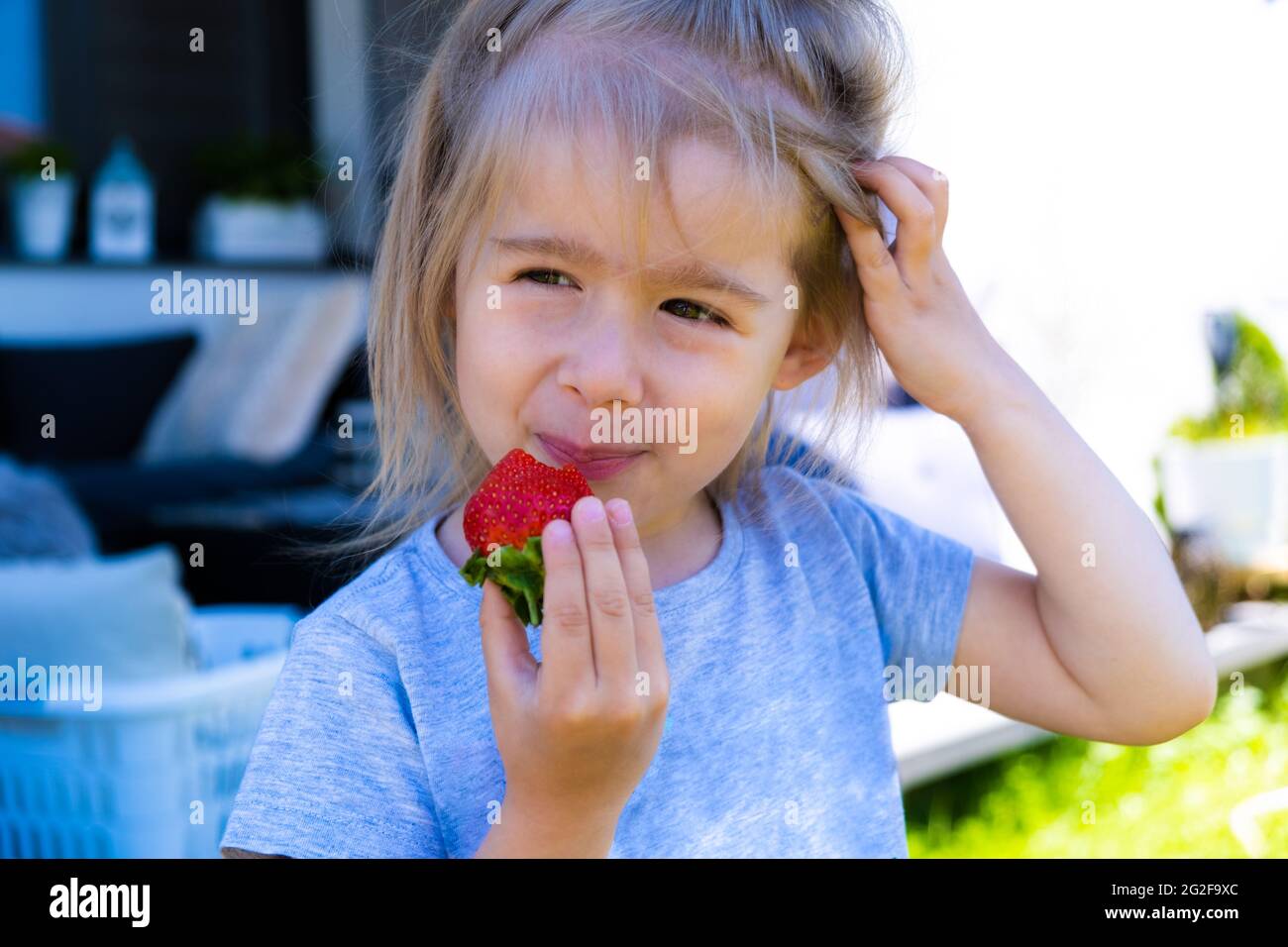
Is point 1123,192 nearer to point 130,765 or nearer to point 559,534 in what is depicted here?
point 130,765

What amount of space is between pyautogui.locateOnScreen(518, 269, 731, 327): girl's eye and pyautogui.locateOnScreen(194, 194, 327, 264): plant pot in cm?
431

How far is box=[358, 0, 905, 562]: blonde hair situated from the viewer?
2.61ft

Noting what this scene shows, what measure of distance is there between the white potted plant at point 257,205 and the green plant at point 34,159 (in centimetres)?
53

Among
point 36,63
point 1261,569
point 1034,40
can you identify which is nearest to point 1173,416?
point 1261,569

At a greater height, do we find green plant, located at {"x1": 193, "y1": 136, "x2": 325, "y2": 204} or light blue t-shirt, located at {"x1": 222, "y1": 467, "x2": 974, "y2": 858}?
green plant, located at {"x1": 193, "y1": 136, "x2": 325, "y2": 204}

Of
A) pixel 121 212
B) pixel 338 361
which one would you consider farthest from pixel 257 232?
pixel 338 361

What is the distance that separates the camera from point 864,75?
911 millimetres

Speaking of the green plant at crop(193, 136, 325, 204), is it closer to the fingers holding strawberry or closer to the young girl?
the young girl

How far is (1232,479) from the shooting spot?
3479 mm

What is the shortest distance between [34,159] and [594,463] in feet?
14.0

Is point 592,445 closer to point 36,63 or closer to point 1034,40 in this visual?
point 1034,40

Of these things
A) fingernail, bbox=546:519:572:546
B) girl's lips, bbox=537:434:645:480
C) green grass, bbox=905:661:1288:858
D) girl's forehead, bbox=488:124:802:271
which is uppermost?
girl's forehead, bbox=488:124:802:271

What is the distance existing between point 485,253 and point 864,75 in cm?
31

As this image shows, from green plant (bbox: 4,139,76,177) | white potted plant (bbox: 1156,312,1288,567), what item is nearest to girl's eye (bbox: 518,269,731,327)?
white potted plant (bbox: 1156,312,1288,567)
